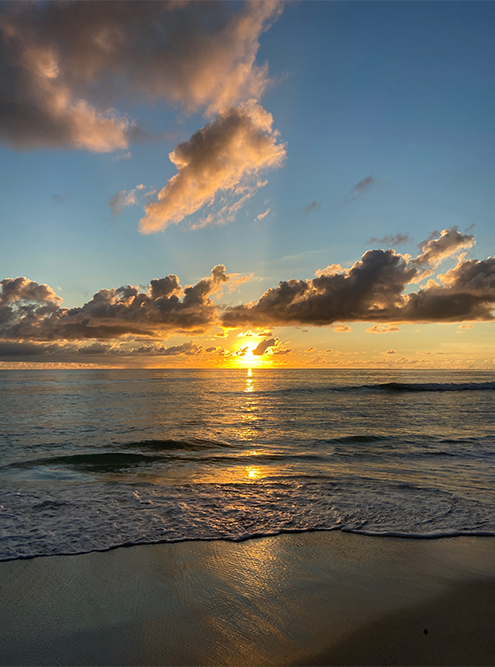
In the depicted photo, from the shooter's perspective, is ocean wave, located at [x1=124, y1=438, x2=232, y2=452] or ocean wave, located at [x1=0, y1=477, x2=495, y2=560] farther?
ocean wave, located at [x1=124, y1=438, x2=232, y2=452]

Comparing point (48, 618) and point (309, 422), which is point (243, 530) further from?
point (309, 422)

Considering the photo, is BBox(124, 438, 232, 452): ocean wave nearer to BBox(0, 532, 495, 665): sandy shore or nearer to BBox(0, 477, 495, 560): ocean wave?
BBox(0, 477, 495, 560): ocean wave

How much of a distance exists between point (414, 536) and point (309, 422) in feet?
56.7

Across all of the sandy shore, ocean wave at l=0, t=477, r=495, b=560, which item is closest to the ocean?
ocean wave at l=0, t=477, r=495, b=560

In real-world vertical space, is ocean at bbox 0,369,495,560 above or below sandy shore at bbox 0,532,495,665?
below

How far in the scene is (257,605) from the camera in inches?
172

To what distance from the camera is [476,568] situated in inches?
206

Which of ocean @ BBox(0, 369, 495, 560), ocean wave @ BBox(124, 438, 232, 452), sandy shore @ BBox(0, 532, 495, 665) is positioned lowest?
ocean wave @ BBox(124, 438, 232, 452)

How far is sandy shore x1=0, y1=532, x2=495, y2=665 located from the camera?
3625 mm

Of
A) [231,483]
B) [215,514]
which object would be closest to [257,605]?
[215,514]

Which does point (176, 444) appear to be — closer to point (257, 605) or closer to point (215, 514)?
point (215, 514)

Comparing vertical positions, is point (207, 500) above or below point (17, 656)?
below

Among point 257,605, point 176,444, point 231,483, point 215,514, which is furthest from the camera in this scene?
point 176,444

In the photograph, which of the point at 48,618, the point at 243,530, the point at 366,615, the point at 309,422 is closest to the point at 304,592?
the point at 366,615
